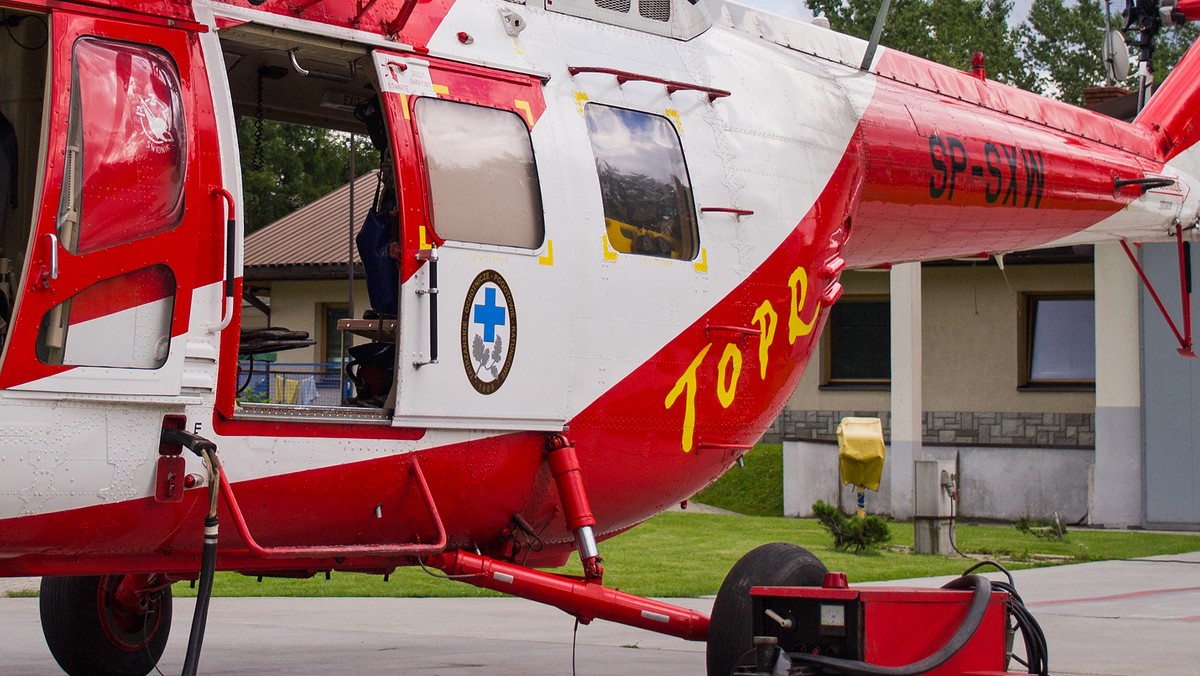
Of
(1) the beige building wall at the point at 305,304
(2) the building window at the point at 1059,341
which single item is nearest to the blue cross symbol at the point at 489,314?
(1) the beige building wall at the point at 305,304

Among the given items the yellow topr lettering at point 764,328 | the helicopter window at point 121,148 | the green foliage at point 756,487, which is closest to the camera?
the helicopter window at point 121,148

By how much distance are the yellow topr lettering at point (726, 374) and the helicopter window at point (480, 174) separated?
135 centimetres

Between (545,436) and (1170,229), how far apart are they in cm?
603

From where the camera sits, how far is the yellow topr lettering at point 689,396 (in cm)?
670

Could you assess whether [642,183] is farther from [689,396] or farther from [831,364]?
[831,364]

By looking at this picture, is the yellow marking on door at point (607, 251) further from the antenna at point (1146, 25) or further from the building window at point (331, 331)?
the antenna at point (1146, 25)

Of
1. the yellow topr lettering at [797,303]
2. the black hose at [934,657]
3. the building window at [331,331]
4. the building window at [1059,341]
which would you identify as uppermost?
the building window at [1059,341]

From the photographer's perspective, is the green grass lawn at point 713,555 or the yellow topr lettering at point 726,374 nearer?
the yellow topr lettering at point 726,374

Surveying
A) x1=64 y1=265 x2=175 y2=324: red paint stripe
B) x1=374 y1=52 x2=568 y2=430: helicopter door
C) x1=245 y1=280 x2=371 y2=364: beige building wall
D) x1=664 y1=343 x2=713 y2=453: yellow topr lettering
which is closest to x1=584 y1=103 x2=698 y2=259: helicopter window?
x1=374 y1=52 x2=568 y2=430: helicopter door

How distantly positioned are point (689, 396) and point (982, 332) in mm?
15995

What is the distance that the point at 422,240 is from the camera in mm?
5578

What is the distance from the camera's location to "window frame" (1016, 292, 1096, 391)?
69.8ft

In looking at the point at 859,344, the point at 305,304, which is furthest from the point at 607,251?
the point at 859,344

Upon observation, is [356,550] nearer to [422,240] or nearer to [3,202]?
[422,240]
